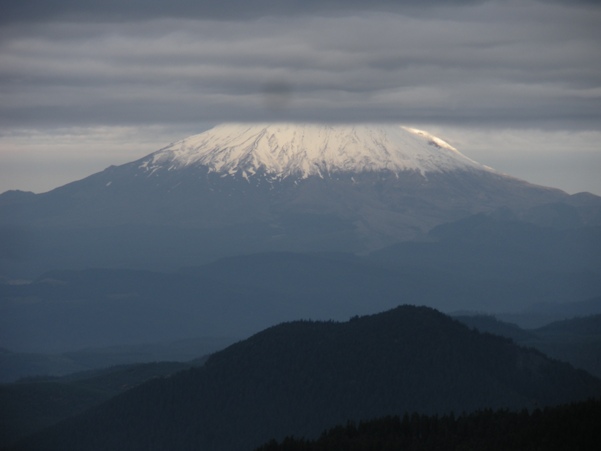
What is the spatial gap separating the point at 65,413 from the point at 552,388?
58.4 m

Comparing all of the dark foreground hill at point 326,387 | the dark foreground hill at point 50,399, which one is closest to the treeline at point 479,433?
the dark foreground hill at point 326,387

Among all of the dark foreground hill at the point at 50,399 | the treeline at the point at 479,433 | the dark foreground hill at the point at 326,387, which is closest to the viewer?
the treeline at the point at 479,433

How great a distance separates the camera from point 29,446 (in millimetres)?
141375

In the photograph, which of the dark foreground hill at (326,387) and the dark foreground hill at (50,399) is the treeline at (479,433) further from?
the dark foreground hill at (50,399)

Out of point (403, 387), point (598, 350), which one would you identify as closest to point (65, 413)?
point (403, 387)

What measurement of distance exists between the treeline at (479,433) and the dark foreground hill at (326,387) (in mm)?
29467

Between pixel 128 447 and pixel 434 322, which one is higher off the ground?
pixel 434 322

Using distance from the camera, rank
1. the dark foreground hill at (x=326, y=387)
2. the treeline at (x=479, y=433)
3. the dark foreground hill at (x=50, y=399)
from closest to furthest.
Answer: the treeline at (x=479, y=433), the dark foreground hill at (x=326, y=387), the dark foreground hill at (x=50, y=399)

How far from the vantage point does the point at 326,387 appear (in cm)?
14075

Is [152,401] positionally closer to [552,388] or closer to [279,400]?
[279,400]

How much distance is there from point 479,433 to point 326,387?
140 ft

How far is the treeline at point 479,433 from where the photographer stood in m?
89.8

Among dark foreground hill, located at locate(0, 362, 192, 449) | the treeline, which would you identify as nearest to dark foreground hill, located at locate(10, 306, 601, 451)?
dark foreground hill, located at locate(0, 362, 192, 449)

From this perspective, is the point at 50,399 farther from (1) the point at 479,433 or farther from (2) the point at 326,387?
(1) the point at 479,433
